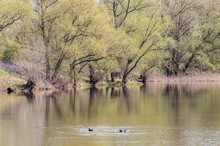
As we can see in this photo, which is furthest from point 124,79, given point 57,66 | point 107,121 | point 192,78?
point 107,121

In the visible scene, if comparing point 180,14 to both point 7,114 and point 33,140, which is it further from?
point 33,140

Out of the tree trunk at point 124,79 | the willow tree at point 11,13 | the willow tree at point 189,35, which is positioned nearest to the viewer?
the willow tree at point 11,13

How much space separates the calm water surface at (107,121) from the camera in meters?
25.6

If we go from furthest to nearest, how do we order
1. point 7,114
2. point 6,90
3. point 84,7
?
1. point 84,7
2. point 6,90
3. point 7,114

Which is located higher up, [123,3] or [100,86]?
[123,3]

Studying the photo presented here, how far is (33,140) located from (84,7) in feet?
122

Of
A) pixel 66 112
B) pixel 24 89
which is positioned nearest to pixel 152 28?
pixel 24 89

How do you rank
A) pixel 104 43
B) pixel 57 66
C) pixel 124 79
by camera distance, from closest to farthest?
pixel 57 66
pixel 104 43
pixel 124 79

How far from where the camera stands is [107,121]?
108 ft

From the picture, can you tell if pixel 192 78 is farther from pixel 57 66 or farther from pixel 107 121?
pixel 107 121

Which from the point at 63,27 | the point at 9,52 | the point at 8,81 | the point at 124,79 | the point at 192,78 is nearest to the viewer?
the point at 8,81

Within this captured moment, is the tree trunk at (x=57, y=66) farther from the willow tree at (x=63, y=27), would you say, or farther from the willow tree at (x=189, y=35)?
the willow tree at (x=189, y=35)

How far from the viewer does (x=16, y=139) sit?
25750mm

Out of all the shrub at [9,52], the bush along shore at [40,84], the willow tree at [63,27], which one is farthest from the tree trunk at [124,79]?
the shrub at [9,52]
